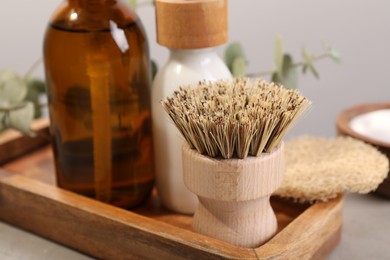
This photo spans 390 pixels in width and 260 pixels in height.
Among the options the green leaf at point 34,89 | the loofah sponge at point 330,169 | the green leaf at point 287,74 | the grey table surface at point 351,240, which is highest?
the green leaf at point 287,74

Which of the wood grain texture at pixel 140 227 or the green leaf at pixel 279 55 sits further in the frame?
the green leaf at pixel 279 55

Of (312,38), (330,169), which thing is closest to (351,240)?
(330,169)

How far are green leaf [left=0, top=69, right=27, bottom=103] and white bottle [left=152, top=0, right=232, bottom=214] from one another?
18 cm

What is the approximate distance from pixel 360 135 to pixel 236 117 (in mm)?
226

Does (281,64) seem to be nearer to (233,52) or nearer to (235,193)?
(233,52)

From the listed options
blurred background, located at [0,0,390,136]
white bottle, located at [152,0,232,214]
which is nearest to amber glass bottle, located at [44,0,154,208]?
white bottle, located at [152,0,232,214]

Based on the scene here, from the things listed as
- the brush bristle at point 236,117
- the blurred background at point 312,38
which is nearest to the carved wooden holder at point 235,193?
the brush bristle at point 236,117

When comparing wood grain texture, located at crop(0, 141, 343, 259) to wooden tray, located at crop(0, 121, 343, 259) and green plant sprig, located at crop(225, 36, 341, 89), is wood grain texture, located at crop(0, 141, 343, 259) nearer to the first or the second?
wooden tray, located at crop(0, 121, 343, 259)

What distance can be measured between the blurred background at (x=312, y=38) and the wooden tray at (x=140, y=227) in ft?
1.42

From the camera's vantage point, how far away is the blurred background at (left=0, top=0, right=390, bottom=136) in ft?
3.28

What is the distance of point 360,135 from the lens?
2.15 ft

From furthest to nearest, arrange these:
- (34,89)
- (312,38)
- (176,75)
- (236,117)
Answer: (312,38), (34,89), (176,75), (236,117)

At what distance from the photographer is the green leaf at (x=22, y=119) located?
2.22ft

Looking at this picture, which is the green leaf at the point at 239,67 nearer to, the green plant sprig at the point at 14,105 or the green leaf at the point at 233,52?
the green leaf at the point at 233,52
